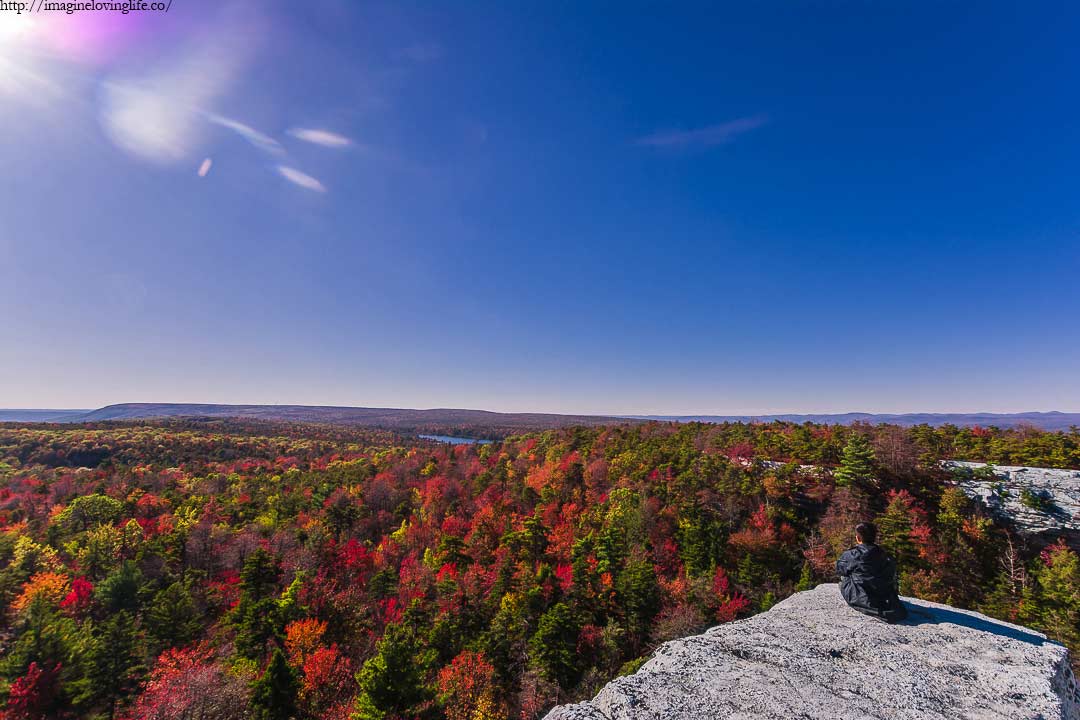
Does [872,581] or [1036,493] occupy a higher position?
[872,581]

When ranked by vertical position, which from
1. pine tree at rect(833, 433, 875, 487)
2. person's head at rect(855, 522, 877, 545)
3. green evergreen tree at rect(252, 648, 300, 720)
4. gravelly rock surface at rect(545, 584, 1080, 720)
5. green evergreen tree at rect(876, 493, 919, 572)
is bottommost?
green evergreen tree at rect(252, 648, 300, 720)

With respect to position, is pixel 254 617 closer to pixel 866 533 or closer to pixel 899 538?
pixel 866 533

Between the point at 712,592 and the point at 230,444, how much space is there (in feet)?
555

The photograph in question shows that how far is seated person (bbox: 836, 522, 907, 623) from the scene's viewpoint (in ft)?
23.1

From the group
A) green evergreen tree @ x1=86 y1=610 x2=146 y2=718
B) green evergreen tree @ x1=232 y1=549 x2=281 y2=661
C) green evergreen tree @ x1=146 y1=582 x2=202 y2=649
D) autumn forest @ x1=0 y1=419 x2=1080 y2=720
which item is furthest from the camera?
green evergreen tree @ x1=146 y1=582 x2=202 y2=649

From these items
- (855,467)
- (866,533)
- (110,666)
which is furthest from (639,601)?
(110,666)

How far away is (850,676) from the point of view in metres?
5.28

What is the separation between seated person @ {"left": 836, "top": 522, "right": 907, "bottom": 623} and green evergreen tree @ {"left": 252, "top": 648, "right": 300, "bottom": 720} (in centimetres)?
3278

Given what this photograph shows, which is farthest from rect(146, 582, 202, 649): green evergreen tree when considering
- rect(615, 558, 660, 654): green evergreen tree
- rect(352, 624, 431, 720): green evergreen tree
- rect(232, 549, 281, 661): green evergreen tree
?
rect(615, 558, 660, 654): green evergreen tree

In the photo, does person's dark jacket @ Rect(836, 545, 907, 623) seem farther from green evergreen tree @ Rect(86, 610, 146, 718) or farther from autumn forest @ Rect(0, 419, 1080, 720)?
green evergreen tree @ Rect(86, 610, 146, 718)

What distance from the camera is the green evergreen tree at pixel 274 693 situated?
2417 centimetres

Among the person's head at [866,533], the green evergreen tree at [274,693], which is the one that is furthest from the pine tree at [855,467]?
the green evergreen tree at [274,693]

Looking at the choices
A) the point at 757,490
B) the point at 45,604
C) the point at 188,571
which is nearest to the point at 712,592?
the point at 757,490

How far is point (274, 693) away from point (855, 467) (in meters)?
57.8
